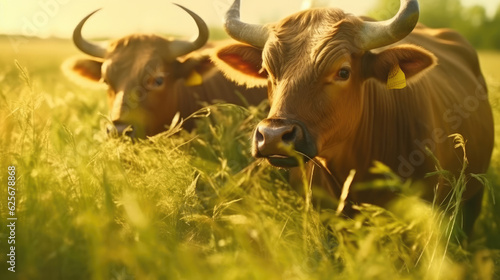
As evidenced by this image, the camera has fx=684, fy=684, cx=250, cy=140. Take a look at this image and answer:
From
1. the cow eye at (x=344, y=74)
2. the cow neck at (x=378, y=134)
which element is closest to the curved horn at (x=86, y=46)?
the cow neck at (x=378, y=134)

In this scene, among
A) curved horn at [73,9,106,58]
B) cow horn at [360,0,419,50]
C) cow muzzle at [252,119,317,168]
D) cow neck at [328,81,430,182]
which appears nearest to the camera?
cow muzzle at [252,119,317,168]

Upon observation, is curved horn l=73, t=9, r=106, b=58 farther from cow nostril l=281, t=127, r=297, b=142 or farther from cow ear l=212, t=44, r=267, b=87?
cow nostril l=281, t=127, r=297, b=142

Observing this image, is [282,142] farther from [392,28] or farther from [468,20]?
[468,20]

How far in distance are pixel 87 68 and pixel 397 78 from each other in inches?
143

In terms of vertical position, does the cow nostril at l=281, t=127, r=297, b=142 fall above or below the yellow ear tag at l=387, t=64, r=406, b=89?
below

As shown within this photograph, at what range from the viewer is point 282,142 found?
3.75 metres

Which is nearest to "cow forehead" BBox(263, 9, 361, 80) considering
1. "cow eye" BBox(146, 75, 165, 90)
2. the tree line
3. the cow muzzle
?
the cow muzzle

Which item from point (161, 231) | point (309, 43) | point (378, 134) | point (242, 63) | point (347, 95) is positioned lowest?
point (161, 231)

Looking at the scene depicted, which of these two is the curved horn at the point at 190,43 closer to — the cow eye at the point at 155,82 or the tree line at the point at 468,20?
the cow eye at the point at 155,82

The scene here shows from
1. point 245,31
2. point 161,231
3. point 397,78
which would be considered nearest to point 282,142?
point 161,231

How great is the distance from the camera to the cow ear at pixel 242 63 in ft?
16.1

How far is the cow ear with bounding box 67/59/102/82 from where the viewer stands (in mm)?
6844

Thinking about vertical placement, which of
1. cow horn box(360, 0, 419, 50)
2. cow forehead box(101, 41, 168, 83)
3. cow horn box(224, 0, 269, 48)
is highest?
cow horn box(360, 0, 419, 50)

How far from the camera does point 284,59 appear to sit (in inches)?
166
